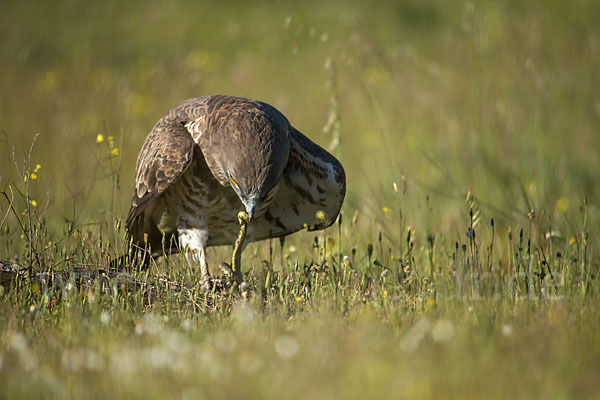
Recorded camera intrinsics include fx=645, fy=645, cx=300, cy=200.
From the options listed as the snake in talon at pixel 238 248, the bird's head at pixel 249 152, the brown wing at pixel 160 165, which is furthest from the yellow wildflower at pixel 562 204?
the brown wing at pixel 160 165

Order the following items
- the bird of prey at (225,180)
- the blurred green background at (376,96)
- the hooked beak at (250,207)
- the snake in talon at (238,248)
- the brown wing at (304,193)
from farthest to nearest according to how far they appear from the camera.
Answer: the blurred green background at (376,96)
the brown wing at (304,193)
the snake in talon at (238,248)
the bird of prey at (225,180)
the hooked beak at (250,207)

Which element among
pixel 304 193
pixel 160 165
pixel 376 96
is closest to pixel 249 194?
pixel 160 165

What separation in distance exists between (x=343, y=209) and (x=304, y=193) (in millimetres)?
1761

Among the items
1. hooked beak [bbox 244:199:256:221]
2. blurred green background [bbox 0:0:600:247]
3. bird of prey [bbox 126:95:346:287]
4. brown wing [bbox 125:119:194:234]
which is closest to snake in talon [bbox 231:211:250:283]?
bird of prey [bbox 126:95:346:287]

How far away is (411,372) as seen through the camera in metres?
2.60

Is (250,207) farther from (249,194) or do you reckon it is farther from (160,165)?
(160,165)

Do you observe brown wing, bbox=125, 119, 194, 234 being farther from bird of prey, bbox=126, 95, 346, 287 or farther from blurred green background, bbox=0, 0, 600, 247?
blurred green background, bbox=0, 0, 600, 247

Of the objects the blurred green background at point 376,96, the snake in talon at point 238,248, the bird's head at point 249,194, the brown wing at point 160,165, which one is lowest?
the snake in talon at point 238,248

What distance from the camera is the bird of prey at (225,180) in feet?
14.3

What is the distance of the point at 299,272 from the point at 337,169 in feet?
2.81

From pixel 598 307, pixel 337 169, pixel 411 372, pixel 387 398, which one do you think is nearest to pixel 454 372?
pixel 411 372

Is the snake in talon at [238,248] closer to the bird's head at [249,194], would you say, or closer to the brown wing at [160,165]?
the bird's head at [249,194]

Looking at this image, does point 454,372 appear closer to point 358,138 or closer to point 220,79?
point 358,138

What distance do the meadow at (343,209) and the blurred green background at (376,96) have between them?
45mm
